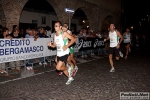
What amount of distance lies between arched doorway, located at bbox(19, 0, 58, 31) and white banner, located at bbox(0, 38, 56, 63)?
8.38 metres

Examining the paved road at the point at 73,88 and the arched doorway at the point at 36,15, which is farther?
the arched doorway at the point at 36,15

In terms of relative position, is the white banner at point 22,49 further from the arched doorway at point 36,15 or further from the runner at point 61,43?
the arched doorway at point 36,15

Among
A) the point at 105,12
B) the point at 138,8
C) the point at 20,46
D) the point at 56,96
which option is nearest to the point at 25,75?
the point at 20,46

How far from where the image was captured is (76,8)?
16.1m

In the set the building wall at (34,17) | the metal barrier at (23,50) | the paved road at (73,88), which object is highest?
the building wall at (34,17)

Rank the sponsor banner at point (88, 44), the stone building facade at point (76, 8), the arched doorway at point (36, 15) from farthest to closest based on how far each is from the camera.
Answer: the arched doorway at point (36, 15)
the sponsor banner at point (88, 44)
the stone building facade at point (76, 8)

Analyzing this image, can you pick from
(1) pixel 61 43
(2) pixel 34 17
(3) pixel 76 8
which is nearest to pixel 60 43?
(1) pixel 61 43

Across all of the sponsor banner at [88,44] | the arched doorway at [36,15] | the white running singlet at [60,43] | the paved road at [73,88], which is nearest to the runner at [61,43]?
the white running singlet at [60,43]

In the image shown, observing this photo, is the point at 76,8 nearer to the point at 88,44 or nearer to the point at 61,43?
the point at 88,44

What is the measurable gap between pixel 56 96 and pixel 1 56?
3.54 m

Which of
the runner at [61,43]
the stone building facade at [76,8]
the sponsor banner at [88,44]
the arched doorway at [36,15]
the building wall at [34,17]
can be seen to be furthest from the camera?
the building wall at [34,17]

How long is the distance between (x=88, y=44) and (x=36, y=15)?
375 inches

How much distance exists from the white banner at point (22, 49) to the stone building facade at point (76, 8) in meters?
2.45

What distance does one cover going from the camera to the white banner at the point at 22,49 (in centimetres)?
766
